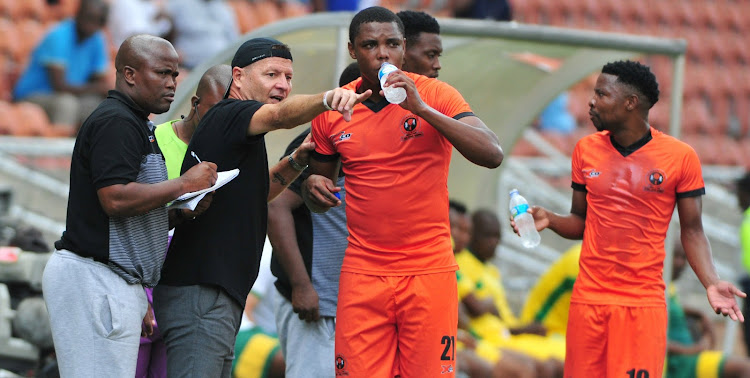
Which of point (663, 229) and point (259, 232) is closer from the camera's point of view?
point (259, 232)

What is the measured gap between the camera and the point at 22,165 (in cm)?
880

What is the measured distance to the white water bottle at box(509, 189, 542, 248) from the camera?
15.8ft

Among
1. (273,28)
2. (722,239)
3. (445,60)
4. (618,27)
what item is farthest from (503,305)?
(618,27)

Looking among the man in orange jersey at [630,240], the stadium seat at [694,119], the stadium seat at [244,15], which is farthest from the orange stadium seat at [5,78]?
the stadium seat at [694,119]

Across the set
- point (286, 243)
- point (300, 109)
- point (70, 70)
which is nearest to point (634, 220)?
point (286, 243)

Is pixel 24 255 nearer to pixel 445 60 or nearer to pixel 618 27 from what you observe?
pixel 445 60

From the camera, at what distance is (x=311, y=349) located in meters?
5.16

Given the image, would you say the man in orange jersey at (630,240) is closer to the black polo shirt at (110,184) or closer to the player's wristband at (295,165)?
the player's wristband at (295,165)

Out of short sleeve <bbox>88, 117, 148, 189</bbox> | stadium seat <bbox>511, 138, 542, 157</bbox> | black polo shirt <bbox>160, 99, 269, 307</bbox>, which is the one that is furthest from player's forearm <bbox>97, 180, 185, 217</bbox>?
stadium seat <bbox>511, 138, 542, 157</bbox>

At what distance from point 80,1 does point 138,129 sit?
6133 millimetres

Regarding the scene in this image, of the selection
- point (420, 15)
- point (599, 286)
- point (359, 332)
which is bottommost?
point (359, 332)

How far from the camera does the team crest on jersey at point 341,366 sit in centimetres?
444

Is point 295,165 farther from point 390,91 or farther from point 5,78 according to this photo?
point 5,78

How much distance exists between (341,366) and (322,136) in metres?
0.97
